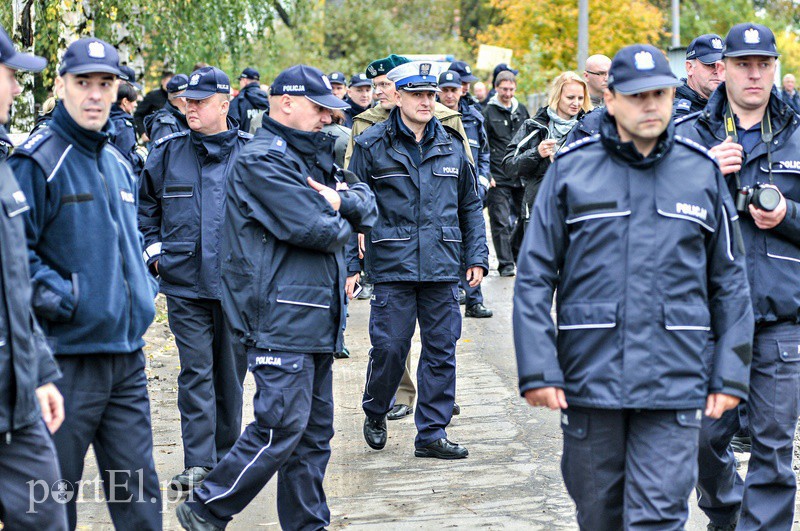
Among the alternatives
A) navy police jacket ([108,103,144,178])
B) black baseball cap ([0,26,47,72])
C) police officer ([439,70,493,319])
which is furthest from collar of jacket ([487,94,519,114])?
black baseball cap ([0,26,47,72])

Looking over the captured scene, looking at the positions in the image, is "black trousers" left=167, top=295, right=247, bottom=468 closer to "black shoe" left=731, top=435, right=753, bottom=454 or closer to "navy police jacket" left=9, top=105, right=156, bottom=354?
"navy police jacket" left=9, top=105, right=156, bottom=354

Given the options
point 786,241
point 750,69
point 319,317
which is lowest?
point 319,317

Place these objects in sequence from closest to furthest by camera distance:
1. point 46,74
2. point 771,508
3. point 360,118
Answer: point 771,508, point 360,118, point 46,74

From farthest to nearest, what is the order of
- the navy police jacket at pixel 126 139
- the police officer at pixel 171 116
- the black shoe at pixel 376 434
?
the police officer at pixel 171 116
the navy police jacket at pixel 126 139
the black shoe at pixel 376 434

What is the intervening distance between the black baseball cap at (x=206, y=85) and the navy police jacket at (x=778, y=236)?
2.97 m

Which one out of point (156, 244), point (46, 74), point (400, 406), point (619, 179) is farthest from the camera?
point (46, 74)

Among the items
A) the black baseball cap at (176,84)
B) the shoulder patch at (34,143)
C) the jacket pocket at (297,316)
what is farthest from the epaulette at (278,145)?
the black baseball cap at (176,84)

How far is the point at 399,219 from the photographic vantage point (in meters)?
7.54

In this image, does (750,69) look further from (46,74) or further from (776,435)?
(46,74)

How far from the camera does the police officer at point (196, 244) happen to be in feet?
22.3

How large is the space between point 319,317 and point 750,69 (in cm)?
229

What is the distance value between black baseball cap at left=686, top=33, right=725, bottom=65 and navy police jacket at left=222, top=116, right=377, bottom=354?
2.75 m

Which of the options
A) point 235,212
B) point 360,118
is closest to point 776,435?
point 235,212

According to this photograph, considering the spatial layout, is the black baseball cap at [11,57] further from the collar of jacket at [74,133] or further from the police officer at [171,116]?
the police officer at [171,116]
